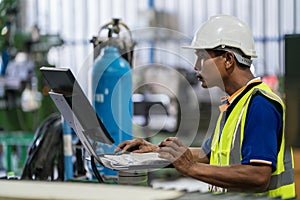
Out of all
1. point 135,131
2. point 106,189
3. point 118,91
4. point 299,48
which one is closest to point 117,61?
point 118,91

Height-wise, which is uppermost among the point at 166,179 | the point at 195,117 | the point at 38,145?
the point at 195,117

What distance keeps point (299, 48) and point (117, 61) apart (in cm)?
196

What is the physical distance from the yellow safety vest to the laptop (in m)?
0.27

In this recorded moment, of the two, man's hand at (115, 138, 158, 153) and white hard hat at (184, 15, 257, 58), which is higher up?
white hard hat at (184, 15, 257, 58)

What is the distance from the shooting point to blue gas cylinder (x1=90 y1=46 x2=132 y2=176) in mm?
3104

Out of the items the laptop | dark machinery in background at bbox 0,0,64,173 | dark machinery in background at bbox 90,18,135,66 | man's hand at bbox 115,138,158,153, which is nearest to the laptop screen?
the laptop

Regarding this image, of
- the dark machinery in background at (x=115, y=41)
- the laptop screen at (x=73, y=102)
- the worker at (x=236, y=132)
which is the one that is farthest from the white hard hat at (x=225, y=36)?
the dark machinery in background at (x=115, y=41)

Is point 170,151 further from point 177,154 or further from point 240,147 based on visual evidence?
point 240,147

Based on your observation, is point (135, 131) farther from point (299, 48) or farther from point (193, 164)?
point (299, 48)

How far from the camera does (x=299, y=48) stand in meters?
1.43

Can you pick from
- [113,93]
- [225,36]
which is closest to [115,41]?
[113,93]

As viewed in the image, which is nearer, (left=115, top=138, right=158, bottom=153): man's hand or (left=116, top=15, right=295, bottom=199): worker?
(left=116, top=15, right=295, bottom=199): worker

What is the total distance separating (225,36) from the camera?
2412 mm

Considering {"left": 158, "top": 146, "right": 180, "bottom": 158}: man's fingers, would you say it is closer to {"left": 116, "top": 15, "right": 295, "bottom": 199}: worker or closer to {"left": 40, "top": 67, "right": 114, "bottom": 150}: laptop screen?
{"left": 116, "top": 15, "right": 295, "bottom": 199}: worker
